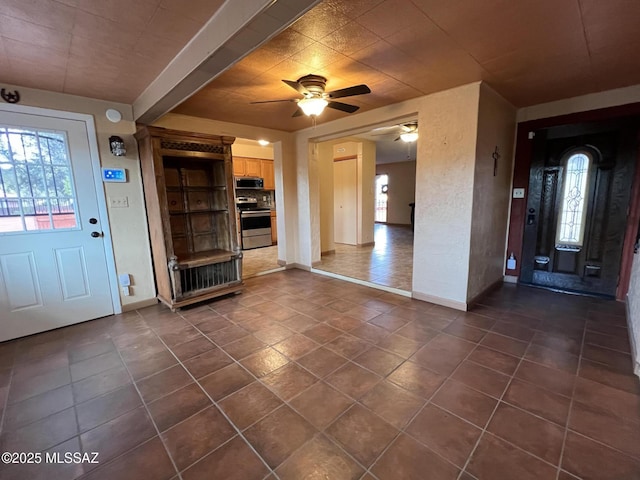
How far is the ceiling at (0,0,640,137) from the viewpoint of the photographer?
1622mm

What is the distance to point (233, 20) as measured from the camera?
1516 mm

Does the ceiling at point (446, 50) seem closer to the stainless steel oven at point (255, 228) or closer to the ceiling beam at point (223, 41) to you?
the ceiling beam at point (223, 41)

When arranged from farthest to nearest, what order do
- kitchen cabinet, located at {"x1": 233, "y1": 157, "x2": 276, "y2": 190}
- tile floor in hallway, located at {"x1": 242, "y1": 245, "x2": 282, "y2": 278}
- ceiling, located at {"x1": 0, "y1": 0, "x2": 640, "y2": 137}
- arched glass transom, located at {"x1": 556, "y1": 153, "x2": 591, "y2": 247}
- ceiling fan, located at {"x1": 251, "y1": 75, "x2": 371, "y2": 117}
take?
kitchen cabinet, located at {"x1": 233, "y1": 157, "x2": 276, "y2": 190} → tile floor in hallway, located at {"x1": 242, "y1": 245, "x2": 282, "y2": 278} → arched glass transom, located at {"x1": 556, "y1": 153, "x2": 591, "y2": 247} → ceiling fan, located at {"x1": 251, "y1": 75, "x2": 371, "y2": 117} → ceiling, located at {"x1": 0, "y1": 0, "x2": 640, "y2": 137}

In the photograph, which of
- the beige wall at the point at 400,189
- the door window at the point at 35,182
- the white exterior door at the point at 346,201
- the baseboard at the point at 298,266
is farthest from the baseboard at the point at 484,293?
the beige wall at the point at 400,189

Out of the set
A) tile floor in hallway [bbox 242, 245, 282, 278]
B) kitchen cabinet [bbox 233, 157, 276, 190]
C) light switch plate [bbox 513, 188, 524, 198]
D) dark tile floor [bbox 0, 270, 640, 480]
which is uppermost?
kitchen cabinet [bbox 233, 157, 276, 190]

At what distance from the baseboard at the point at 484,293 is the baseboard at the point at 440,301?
0.09m

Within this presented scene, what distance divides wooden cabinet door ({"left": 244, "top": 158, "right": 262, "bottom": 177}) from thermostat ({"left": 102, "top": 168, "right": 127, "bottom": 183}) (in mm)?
3837

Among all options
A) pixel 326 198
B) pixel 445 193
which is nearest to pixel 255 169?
pixel 326 198

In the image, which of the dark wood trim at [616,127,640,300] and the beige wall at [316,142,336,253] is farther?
the beige wall at [316,142,336,253]

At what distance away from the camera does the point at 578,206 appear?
11.6 feet

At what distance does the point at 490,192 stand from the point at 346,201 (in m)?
3.98

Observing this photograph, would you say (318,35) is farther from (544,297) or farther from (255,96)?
(544,297)

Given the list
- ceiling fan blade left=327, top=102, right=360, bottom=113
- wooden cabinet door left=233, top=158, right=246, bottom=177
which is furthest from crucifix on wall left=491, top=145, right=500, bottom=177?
wooden cabinet door left=233, top=158, right=246, bottom=177

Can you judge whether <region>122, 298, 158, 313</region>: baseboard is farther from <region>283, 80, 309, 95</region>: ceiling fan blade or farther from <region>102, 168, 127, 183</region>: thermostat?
<region>283, 80, 309, 95</region>: ceiling fan blade
